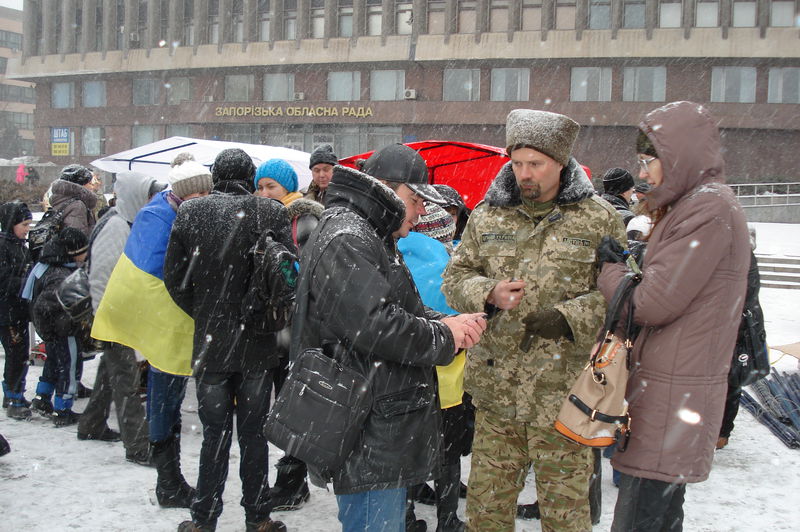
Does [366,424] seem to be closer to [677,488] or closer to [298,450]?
[298,450]

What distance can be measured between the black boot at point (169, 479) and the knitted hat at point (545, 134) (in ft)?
9.07

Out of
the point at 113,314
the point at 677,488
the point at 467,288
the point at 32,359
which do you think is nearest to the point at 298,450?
the point at 467,288

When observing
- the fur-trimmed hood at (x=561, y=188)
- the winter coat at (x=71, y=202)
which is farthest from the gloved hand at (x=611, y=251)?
the winter coat at (x=71, y=202)

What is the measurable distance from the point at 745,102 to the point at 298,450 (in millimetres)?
39146

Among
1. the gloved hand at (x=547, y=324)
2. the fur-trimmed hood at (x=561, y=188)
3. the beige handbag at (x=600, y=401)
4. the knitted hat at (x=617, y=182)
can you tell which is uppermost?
the knitted hat at (x=617, y=182)

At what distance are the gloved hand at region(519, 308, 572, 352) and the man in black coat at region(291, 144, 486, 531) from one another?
0.39 metres

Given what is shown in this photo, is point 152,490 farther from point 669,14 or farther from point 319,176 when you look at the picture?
point 669,14

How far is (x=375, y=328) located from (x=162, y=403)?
2.42 meters

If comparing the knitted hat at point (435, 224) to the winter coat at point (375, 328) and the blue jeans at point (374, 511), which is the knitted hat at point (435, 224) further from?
the blue jeans at point (374, 511)

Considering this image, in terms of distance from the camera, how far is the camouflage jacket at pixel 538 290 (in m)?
2.99

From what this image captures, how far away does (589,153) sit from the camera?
122 feet

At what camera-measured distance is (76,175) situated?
627 centimetres

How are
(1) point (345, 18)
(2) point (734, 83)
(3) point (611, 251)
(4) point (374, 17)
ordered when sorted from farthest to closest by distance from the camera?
1. (1) point (345, 18)
2. (4) point (374, 17)
3. (2) point (734, 83)
4. (3) point (611, 251)

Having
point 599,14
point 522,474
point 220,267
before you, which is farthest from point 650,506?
point 599,14
